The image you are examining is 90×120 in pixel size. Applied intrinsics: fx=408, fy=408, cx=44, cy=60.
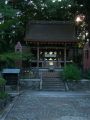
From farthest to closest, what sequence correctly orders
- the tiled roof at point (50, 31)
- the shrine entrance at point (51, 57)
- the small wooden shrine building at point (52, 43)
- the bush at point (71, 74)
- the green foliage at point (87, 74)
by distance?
the shrine entrance at point (51, 57), the tiled roof at point (50, 31), the small wooden shrine building at point (52, 43), the green foliage at point (87, 74), the bush at point (71, 74)

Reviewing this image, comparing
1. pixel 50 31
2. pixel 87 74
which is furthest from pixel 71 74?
pixel 50 31

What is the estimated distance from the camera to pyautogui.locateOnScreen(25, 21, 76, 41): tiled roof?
41469 millimetres

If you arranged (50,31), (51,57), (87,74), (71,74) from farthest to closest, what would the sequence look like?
(50,31) → (51,57) → (87,74) → (71,74)

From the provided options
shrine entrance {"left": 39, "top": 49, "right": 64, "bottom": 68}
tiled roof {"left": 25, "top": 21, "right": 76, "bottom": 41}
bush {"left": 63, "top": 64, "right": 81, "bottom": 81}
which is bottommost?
bush {"left": 63, "top": 64, "right": 81, "bottom": 81}

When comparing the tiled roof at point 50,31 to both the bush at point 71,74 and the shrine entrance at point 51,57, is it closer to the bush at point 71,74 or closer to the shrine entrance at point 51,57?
the shrine entrance at point 51,57

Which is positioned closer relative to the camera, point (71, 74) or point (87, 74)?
point (71, 74)

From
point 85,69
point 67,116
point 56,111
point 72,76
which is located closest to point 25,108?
point 56,111

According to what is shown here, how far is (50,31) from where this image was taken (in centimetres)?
4350

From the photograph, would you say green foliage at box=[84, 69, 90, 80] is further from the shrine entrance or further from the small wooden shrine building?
the shrine entrance

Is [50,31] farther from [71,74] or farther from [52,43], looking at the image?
[71,74]

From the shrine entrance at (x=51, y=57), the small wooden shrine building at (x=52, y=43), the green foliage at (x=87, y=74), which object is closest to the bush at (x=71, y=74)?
the green foliage at (x=87, y=74)

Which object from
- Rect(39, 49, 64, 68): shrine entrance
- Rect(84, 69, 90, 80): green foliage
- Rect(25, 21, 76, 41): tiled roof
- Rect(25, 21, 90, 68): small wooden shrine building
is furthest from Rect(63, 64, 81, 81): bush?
Rect(39, 49, 64, 68): shrine entrance

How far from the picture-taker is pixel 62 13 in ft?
141

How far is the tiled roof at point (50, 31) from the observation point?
4147 cm
